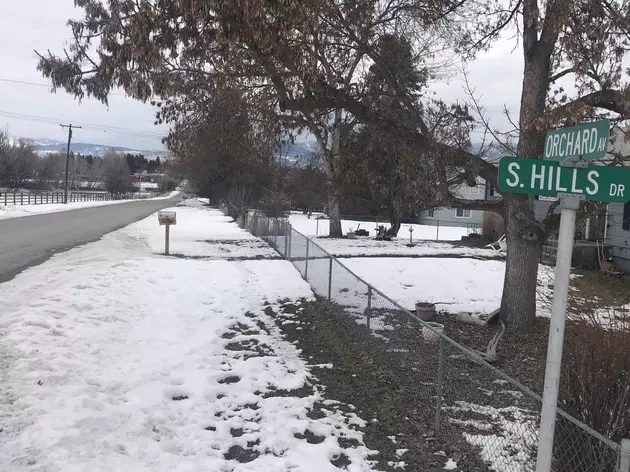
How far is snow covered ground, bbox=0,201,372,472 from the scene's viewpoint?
13.1 feet

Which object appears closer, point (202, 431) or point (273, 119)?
point (202, 431)

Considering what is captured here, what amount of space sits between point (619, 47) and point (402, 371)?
5.38m

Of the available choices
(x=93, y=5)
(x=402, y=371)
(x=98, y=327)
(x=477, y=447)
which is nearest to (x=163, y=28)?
(x=93, y=5)

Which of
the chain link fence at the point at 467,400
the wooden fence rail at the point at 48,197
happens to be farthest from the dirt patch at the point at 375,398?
the wooden fence rail at the point at 48,197

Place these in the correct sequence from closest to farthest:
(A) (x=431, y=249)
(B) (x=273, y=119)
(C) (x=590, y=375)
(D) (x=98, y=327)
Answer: (C) (x=590, y=375) → (D) (x=98, y=327) → (B) (x=273, y=119) → (A) (x=431, y=249)

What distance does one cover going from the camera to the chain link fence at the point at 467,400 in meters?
3.43

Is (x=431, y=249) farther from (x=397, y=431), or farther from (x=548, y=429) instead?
(x=548, y=429)

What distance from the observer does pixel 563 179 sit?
274cm

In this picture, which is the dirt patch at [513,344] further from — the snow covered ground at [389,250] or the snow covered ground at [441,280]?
the snow covered ground at [389,250]

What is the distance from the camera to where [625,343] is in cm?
372

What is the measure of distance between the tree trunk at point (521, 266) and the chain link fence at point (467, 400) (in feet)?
6.62

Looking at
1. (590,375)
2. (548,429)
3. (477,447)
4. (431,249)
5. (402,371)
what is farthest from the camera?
(431,249)

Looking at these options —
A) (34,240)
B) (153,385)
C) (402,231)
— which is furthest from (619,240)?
(402,231)

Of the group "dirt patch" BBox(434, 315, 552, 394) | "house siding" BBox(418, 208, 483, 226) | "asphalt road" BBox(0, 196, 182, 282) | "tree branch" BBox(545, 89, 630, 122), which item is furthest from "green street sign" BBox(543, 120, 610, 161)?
"house siding" BBox(418, 208, 483, 226)
